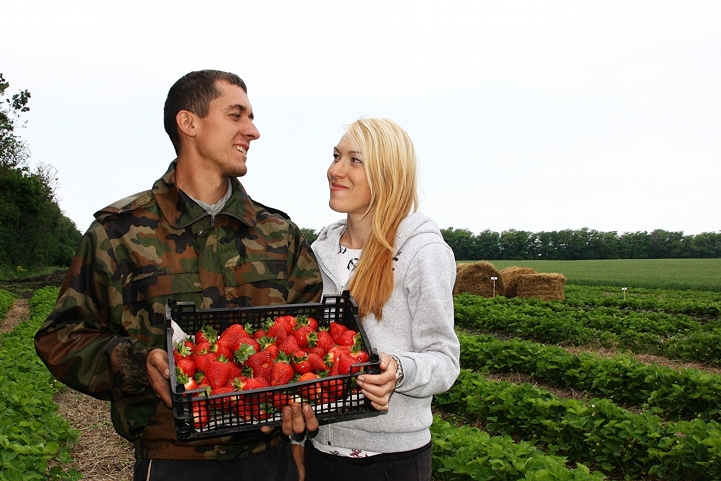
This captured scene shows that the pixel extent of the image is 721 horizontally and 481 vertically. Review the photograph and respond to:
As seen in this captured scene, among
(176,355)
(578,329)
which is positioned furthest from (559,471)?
(578,329)

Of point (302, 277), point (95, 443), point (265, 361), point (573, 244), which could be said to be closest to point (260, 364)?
point (265, 361)

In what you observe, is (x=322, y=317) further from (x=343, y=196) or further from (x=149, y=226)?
(x=149, y=226)

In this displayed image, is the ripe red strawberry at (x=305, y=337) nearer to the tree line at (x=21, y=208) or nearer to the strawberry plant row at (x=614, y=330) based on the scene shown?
the strawberry plant row at (x=614, y=330)

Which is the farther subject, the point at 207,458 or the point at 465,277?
the point at 465,277

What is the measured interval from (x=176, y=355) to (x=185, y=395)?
11.0 inches

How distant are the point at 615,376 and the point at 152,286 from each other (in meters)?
6.95

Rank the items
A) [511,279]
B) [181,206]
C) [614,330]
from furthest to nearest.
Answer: [511,279]
[614,330]
[181,206]

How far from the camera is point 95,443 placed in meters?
6.19

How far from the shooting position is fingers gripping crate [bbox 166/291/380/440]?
185 centimetres

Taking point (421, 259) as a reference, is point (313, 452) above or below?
below

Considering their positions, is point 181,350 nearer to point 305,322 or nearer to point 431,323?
point 305,322

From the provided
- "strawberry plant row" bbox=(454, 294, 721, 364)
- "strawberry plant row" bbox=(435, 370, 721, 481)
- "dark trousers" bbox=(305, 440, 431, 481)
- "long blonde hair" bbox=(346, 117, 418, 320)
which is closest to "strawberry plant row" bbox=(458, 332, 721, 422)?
"strawberry plant row" bbox=(435, 370, 721, 481)

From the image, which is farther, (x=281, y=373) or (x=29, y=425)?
(x=29, y=425)

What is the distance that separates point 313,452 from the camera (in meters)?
2.58
